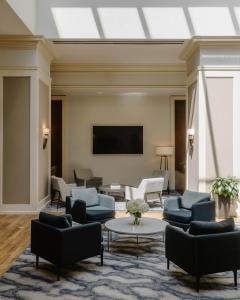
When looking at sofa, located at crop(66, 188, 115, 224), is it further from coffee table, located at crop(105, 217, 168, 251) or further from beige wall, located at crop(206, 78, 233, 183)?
beige wall, located at crop(206, 78, 233, 183)

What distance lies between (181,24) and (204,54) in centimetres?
79

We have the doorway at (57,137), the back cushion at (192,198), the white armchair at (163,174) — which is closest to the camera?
the back cushion at (192,198)

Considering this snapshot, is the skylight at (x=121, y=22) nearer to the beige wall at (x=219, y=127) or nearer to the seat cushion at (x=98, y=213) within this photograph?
the beige wall at (x=219, y=127)

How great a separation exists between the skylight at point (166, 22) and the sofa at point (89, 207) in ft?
11.7

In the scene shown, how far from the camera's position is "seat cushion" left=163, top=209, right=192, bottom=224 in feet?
19.7

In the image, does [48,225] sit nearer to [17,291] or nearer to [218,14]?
[17,291]

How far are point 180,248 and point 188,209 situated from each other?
2588 millimetres

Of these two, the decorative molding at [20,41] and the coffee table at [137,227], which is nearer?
the coffee table at [137,227]

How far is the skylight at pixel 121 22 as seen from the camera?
23.7ft

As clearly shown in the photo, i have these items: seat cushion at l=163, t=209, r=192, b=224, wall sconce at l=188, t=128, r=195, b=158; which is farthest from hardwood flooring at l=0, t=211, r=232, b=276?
wall sconce at l=188, t=128, r=195, b=158

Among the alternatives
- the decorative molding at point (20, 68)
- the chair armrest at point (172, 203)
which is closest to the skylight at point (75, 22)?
the decorative molding at point (20, 68)

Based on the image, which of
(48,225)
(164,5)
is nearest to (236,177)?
(164,5)

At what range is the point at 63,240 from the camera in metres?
4.09

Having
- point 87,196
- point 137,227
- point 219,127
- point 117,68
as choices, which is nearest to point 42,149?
point 87,196
